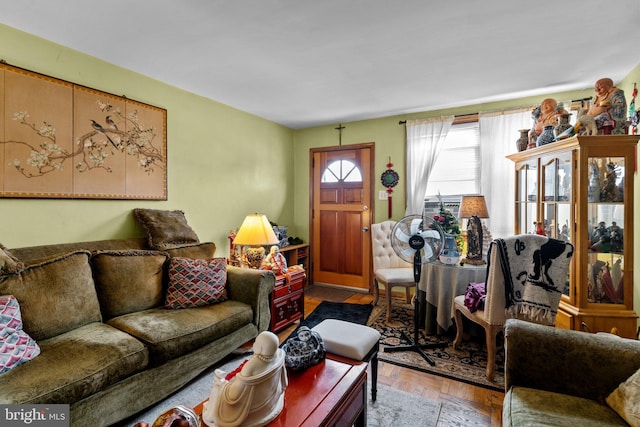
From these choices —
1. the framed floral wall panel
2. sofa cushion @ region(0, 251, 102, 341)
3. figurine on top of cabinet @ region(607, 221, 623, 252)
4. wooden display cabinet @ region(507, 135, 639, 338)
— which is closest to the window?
wooden display cabinet @ region(507, 135, 639, 338)

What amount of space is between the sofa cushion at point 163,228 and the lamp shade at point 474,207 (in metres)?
2.52

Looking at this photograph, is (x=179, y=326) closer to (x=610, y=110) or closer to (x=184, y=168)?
(x=184, y=168)

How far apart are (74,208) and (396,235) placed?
2.45 metres

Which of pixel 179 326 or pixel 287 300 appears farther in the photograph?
pixel 287 300

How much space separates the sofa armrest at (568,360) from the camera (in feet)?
4.22

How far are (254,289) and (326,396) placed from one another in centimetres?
132

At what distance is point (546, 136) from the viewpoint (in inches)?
100

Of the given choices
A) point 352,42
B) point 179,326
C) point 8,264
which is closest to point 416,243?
→ point 352,42

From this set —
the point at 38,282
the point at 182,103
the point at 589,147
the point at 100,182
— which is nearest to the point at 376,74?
the point at 589,147

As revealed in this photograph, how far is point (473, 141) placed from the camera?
356cm

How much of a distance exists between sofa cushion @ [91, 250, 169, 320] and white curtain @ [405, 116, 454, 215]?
2.83 metres

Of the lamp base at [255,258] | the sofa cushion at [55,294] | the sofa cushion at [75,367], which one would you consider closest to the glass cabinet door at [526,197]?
the lamp base at [255,258]

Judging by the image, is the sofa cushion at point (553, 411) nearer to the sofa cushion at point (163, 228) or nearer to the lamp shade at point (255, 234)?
the lamp shade at point (255, 234)

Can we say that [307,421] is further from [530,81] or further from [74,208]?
[530,81]
